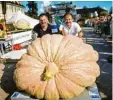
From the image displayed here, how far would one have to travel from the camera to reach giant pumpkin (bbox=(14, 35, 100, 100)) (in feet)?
14.6

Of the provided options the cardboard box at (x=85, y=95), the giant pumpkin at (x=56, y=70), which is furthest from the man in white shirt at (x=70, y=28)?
the cardboard box at (x=85, y=95)

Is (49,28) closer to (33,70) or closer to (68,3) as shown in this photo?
(33,70)

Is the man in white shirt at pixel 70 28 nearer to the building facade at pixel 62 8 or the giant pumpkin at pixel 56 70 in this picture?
the giant pumpkin at pixel 56 70

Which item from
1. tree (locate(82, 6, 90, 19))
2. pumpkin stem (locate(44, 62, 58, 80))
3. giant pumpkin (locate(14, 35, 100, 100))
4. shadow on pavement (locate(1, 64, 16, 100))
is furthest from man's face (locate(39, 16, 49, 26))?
tree (locate(82, 6, 90, 19))

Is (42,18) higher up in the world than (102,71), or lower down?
higher up

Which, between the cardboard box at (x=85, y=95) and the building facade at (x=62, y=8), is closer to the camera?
the cardboard box at (x=85, y=95)

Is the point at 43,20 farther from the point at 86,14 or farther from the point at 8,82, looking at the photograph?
the point at 86,14

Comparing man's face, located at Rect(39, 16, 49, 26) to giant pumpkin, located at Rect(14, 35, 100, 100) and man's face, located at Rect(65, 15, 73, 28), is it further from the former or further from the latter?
giant pumpkin, located at Rect(14, 35, 100, 100)

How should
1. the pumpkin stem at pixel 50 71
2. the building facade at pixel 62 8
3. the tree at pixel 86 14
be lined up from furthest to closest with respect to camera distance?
the tree at pixel 86 14
the building facade at pixel 62 8
the pumpkin stem at pixel 50 71

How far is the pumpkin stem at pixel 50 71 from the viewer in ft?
14.4

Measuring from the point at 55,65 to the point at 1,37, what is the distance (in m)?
7.63

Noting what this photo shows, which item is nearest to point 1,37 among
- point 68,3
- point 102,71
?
point 102,71

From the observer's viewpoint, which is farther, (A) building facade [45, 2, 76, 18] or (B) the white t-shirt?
(A) building facade [45, 2, 76, 18]

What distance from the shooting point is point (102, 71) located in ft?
25.2
